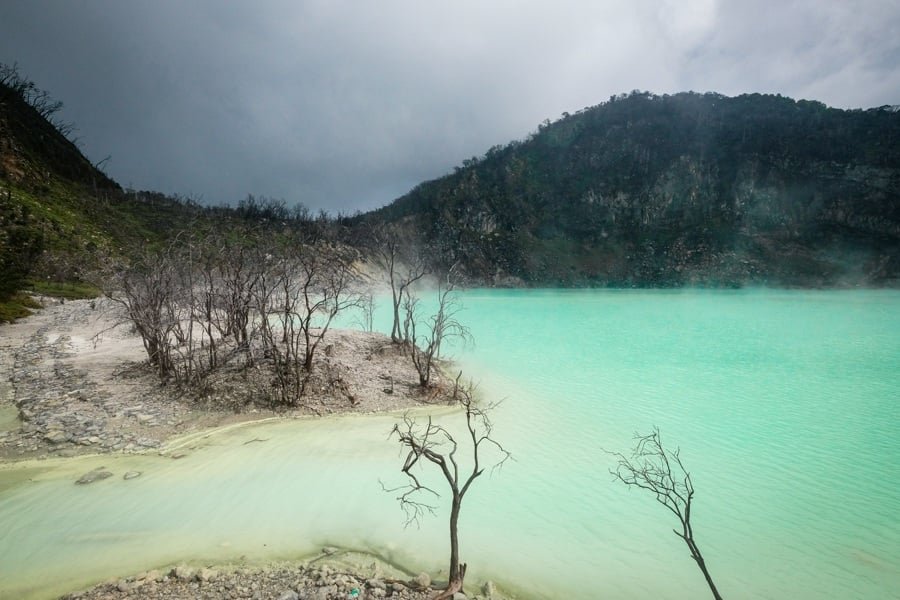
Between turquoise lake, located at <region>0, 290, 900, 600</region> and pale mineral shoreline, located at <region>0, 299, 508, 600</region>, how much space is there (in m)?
0.48

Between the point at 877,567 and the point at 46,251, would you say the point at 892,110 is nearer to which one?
the point at 877,567

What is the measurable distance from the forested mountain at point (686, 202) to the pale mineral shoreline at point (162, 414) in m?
68.4

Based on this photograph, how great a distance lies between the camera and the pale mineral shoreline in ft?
16.1

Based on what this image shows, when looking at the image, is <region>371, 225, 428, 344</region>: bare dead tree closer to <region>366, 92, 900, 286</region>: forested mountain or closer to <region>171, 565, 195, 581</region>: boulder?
<region>171, 565, 195, 581</region>: boulder

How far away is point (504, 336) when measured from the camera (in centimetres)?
2494

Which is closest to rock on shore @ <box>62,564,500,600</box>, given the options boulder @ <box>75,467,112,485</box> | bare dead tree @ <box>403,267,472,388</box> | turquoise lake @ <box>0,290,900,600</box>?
turquoise lake @ <box>0,290,900,600</box>

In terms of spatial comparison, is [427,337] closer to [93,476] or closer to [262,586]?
[93,476]

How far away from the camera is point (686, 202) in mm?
89250

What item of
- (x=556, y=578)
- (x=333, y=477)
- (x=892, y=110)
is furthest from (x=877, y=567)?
(x=892, y=110)

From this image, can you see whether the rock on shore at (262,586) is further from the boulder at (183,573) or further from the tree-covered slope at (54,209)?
the tree-covered slope at (54,209)

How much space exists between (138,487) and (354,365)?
291 inches

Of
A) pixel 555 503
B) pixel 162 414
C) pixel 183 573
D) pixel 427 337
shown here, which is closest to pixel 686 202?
pixel 427 337

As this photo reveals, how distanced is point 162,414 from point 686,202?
9968 cm

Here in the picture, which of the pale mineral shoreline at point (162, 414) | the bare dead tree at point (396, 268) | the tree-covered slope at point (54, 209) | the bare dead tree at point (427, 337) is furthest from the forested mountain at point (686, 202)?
the pale mineral shoreline at point (162, 414)
